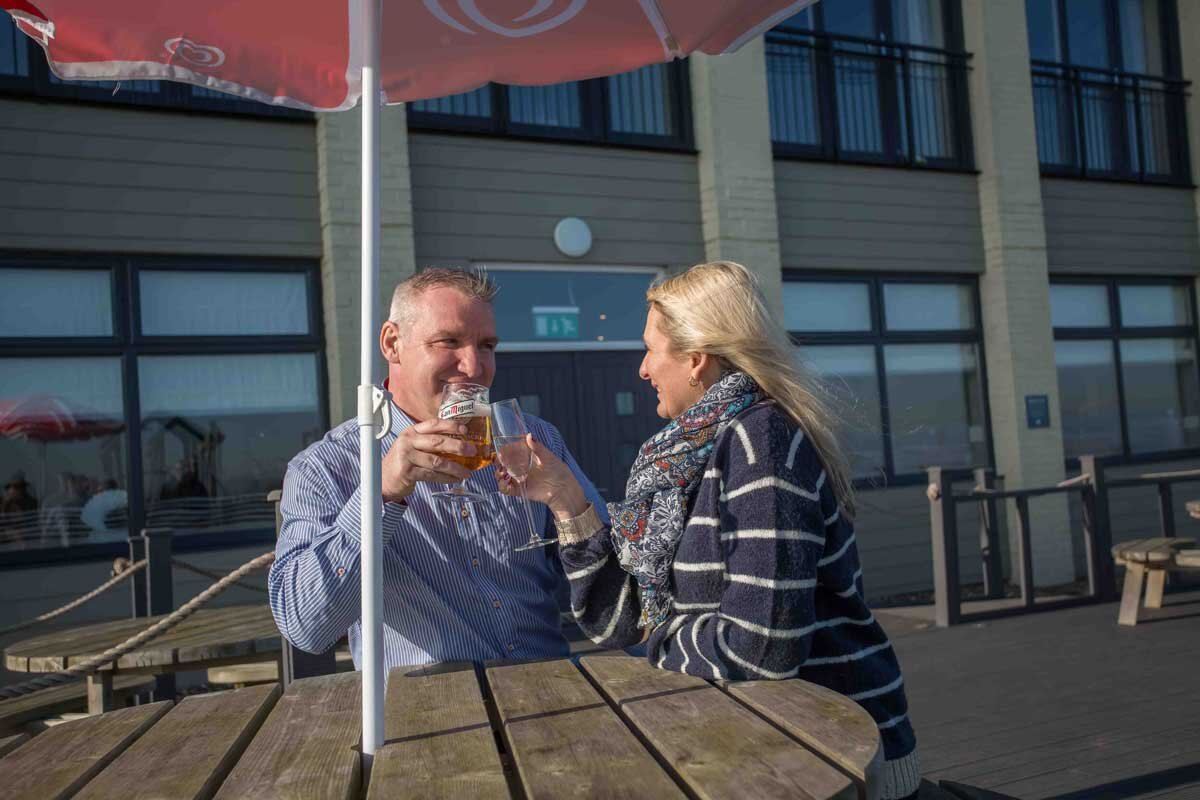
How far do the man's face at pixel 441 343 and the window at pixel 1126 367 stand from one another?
907 centimetres

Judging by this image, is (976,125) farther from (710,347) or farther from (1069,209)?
(710,347)

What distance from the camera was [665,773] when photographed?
1.27m

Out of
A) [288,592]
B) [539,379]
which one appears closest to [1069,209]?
[539,379]

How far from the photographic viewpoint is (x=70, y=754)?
1.51 metres

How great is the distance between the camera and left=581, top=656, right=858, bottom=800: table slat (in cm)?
121

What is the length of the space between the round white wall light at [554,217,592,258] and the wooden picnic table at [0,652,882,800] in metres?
5.96

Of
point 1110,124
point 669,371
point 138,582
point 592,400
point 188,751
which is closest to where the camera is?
point 188,751

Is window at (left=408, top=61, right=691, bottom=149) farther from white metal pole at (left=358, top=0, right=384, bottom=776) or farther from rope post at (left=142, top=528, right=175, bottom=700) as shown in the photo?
white metal pole at (left=358, top=0, right=384, bottom=776)

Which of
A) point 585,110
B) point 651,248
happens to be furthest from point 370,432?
point 585,110

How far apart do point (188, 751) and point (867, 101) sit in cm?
909

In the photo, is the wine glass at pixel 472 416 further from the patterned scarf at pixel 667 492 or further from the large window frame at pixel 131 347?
the large window frame at pixel 131 347

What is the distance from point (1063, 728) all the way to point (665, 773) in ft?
11.4

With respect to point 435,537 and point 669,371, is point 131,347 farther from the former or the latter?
point 669,371

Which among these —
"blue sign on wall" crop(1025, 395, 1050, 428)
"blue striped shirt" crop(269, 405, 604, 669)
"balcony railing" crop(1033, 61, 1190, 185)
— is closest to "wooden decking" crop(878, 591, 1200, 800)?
"blue striped shirt" crop(269, 405, 604, 669)
